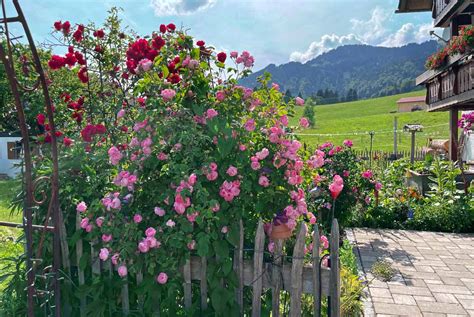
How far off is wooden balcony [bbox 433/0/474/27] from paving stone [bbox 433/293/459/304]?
787 centimetres

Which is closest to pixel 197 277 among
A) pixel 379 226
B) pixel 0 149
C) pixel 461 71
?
pixel 379 226

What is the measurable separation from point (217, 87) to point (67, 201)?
1295 mm

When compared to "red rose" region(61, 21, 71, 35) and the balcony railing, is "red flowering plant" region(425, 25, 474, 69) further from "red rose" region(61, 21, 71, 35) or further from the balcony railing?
"red rose" region(61, 21, 71, 35)

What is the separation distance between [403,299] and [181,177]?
2.70 m

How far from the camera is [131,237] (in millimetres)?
2270

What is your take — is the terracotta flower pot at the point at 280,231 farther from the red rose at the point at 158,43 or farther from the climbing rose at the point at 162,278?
the red rose at the point at 158,43

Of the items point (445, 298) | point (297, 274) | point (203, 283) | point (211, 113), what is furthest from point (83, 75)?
point (445, 298)

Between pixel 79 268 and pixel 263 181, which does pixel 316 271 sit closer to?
pixel 263 181

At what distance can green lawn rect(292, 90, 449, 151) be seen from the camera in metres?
29.2

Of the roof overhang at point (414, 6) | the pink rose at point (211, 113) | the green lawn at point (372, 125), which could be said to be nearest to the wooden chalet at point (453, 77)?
the roof overhang at point (414, 6)

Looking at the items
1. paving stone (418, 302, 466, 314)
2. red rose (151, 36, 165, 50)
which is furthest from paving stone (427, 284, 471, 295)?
red rose (151, 36, 165, 50)

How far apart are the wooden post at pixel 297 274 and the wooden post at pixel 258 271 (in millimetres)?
198

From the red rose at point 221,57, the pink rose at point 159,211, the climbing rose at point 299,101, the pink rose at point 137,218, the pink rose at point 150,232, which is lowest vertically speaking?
the pink rose at point 150,232

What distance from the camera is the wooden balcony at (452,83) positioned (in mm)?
7801
